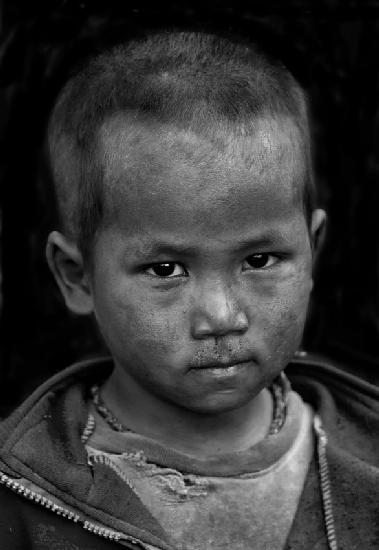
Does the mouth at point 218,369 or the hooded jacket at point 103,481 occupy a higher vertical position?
the mouth at point 218,369

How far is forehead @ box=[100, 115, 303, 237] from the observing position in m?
1.71

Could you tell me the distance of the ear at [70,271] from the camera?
1977 mm

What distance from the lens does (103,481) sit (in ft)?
6.04

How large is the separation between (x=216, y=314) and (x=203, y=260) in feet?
0.33

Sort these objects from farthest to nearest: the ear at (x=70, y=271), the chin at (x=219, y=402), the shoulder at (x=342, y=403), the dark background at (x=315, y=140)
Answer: the dark background at (x=315, y=140), the shoulder at (x=342, y=403), the ear at (x=70, y=271), the chin at (x=219, y=402)

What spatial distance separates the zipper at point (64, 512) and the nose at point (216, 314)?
0.40 meters

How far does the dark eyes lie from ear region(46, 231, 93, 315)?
0.79ft

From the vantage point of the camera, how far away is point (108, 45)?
1973mm

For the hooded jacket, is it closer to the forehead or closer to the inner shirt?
the inner shirt

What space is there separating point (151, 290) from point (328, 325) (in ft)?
3.12

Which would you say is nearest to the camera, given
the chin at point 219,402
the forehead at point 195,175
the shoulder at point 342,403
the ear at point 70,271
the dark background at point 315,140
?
the forehead at point 195,175

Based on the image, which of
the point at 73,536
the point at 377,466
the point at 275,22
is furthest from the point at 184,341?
the point at 275,22

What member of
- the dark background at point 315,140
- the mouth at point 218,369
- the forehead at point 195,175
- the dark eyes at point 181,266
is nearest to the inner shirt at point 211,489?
the mouth at point 218,369

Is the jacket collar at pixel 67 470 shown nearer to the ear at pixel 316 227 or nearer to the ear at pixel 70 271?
the ear at pixel 70 271
